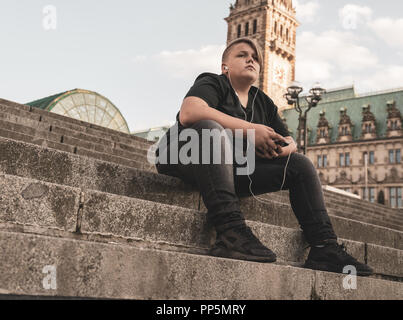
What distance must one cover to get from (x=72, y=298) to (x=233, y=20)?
6367 cm

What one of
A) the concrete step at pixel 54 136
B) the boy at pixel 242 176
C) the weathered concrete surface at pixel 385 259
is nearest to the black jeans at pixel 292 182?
the boy at pixel 242 176

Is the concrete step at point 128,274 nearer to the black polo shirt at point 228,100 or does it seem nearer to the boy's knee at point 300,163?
the boy's knee at point 300,163

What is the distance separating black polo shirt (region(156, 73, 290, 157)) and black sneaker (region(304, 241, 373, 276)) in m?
1.17

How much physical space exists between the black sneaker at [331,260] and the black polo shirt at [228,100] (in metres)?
1.17

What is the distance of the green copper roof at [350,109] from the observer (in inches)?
2202

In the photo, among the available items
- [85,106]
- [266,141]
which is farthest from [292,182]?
[85,106]

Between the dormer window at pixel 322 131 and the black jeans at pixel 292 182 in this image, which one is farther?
the dormer window at pixel 322 131

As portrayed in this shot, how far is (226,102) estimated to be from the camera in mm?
3506

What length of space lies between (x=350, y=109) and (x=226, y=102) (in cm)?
6056

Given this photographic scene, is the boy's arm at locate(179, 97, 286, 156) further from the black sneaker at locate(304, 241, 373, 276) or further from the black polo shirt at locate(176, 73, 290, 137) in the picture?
the black sneaker at locate(304, 241, 373, 276)

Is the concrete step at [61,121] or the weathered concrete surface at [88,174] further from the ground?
the concrete step at [61,121]

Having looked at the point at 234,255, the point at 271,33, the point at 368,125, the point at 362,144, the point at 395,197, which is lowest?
the point at 234,255

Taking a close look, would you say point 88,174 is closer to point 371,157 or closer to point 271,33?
point 371,157
